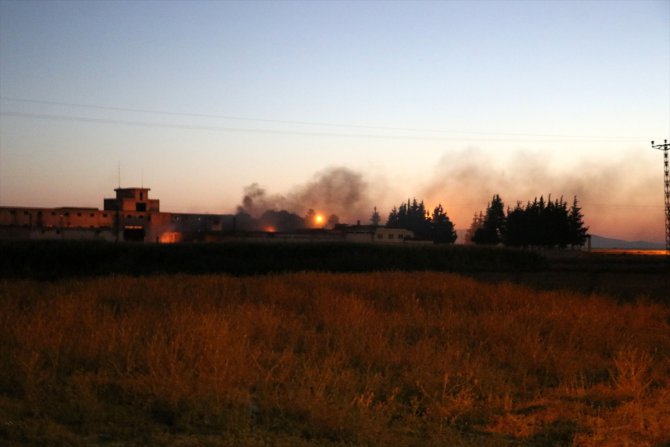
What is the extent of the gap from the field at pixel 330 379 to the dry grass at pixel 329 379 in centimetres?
3

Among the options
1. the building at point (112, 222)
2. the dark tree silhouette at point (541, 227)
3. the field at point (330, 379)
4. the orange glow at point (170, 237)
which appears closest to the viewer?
the field at point (330, 379)

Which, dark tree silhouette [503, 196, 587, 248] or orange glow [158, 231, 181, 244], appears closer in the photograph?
orange glow [158, 231, 181, 244]

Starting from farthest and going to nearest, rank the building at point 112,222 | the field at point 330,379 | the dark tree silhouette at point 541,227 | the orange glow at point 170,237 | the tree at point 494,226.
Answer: the tree at point 494,226
the dark tree silhouette at point 541,227
the orange glow at point 170,237
the building at point 112,222
the field at point 330,379

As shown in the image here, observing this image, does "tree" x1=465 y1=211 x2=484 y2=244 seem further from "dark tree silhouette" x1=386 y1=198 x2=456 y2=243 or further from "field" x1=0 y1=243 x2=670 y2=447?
"field" x1=0 y1=243 x2=670 y2=447

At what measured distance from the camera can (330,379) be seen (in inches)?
372

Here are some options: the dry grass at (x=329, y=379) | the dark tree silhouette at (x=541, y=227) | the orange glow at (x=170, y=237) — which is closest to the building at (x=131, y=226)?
the orange glow at (x=170, y=237)

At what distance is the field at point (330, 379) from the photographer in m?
7.88

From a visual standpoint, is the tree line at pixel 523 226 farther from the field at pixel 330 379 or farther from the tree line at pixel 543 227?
the field at pixel 330 379

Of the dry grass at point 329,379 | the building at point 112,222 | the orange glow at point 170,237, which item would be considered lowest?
the dry grass at point 329,379

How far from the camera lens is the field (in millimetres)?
7879

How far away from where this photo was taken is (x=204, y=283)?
26.0 metres

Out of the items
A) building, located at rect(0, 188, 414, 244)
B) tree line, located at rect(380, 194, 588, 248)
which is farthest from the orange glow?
tree line, located at rect(380, 194, 588, 248)

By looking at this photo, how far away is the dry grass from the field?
0.11 ft

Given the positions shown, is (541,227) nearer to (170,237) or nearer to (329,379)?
(170,237)
